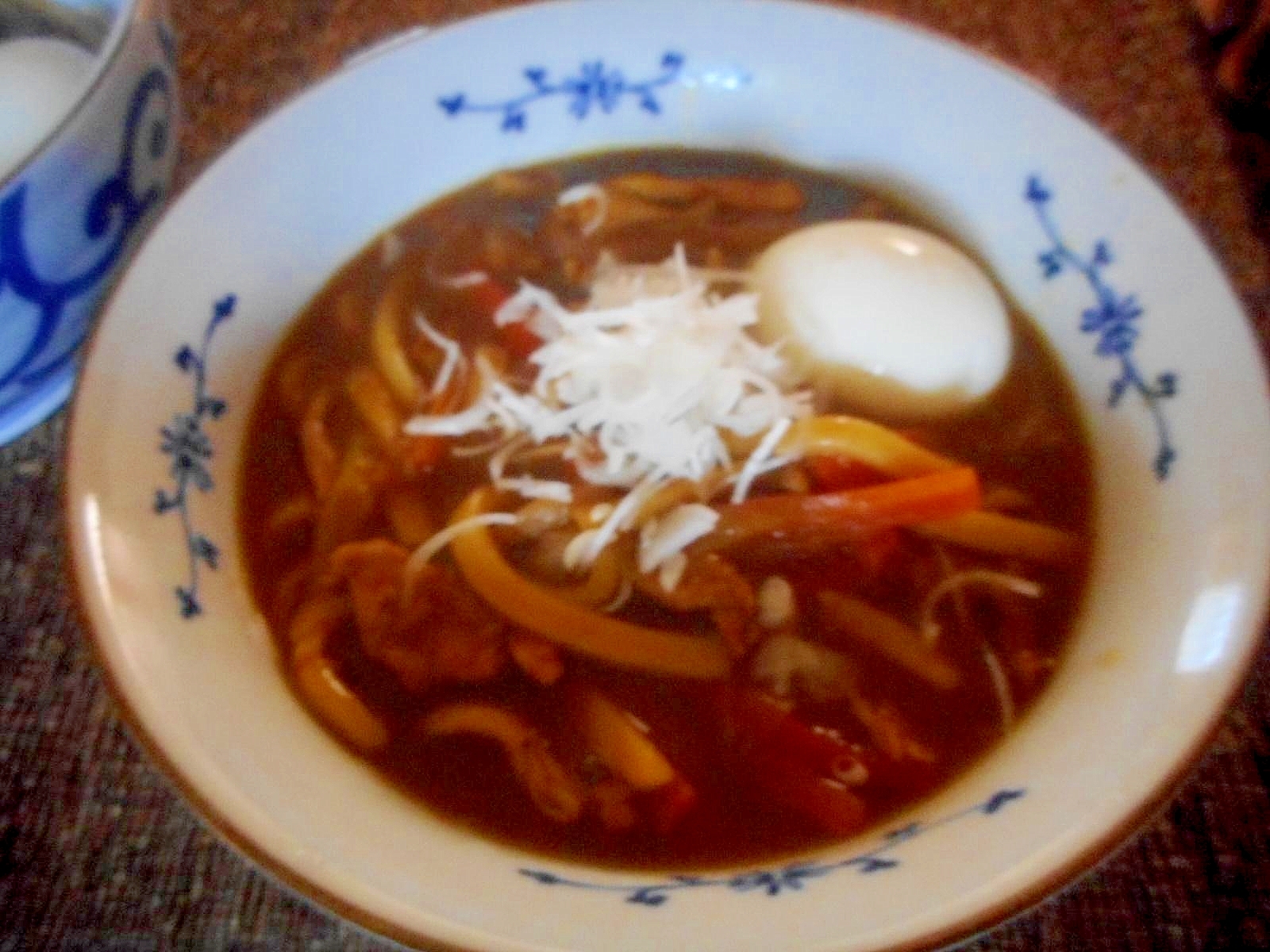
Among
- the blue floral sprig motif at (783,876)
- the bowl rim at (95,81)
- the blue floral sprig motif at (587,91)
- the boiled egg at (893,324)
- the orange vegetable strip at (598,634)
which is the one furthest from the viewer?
the blue floral sprig motif at (587,91)

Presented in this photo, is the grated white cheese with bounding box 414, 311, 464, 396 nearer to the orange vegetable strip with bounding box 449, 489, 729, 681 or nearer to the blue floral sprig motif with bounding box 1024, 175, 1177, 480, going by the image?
the orange vegetable strip with bounding box 449, 489, 729, 681

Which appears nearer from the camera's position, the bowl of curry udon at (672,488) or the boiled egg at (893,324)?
the bowl of curry udon at (672,488)

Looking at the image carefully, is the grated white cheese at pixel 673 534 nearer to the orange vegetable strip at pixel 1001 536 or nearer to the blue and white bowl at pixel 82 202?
the orange vegetable strip at pixel 1001 536

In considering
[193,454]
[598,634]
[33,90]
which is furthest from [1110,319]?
[33,90]

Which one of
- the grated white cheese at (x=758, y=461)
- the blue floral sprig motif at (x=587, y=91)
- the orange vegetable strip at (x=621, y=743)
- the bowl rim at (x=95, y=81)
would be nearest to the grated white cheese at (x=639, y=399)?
the grated white cheese at (x=758, y=461)

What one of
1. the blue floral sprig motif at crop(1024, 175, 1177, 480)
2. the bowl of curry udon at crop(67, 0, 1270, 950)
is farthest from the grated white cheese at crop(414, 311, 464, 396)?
the blue floral sprig motif at crop(1024, 175, 1177, 480)
